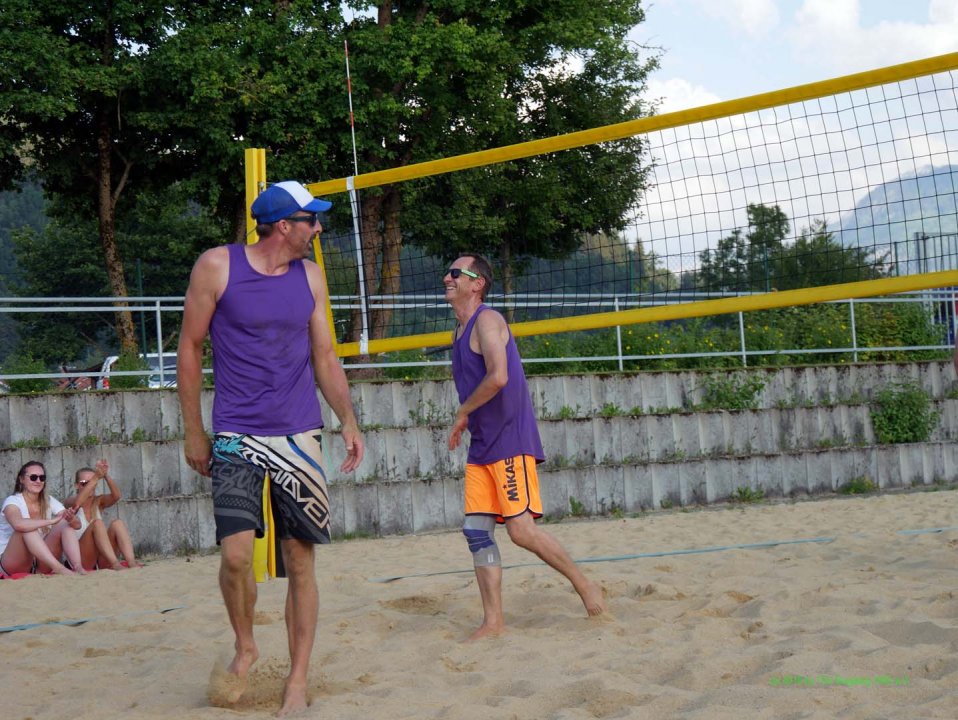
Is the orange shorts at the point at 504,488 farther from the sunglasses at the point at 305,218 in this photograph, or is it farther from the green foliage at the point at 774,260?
the green foliage at the point at 774,260

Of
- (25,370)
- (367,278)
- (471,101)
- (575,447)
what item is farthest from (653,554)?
(471,101)

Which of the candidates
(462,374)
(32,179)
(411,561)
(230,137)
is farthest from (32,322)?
(462,374)

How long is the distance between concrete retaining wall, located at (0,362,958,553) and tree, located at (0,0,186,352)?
5.30m

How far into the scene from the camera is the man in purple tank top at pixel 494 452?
4754mm

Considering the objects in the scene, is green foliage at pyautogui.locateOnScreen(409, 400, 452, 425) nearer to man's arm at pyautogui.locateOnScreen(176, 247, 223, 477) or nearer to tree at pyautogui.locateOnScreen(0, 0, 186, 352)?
tree at pyautogui.locateOnScreen(0, 0, 186, 352)

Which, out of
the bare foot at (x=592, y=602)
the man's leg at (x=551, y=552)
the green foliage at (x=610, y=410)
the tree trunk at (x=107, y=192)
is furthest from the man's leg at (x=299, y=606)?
the tree trunk at (x=107, y=192)

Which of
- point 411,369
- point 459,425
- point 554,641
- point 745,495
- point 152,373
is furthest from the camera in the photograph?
point 411,369

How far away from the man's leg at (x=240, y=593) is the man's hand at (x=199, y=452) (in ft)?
0.85

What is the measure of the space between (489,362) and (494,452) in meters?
0.43

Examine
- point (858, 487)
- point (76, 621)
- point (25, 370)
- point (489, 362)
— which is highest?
point (25, 370)

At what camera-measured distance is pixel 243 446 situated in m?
3.47

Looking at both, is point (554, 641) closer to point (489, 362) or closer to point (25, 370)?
point (489, 362)

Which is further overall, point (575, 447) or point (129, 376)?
point (575, 447)

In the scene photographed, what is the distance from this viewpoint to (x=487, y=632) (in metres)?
4.63
